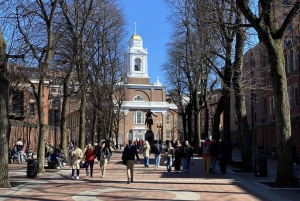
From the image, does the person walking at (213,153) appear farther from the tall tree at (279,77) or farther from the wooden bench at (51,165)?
the wooden bench at (51,165)

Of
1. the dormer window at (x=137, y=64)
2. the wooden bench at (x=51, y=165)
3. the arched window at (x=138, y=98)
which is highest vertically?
the dormer window at (x=137, y=64)

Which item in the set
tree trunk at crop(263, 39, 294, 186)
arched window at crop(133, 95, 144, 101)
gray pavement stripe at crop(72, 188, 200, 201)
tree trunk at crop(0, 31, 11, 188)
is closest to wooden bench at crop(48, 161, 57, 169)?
tree trunk at crop(0, 31, 11, 188)

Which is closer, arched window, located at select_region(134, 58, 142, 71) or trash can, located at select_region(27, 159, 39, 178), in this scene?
trash can, located at select_region(27, 159, 39, 178)

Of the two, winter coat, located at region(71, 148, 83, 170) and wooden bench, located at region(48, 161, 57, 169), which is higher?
winter coat, located at region(71, 148, 83, 170)

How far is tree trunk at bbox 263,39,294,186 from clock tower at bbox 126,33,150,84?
233 feet

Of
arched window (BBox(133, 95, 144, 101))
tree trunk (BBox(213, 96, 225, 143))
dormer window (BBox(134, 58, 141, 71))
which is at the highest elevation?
dormer window (BBox(134, 58, 141, 71))

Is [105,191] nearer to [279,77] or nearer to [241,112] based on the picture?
[279,77]

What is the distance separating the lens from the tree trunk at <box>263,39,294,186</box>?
45.1ft

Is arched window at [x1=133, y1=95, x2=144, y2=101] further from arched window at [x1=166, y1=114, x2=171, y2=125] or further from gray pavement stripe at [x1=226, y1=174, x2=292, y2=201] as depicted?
gray pavement stripe at [x1=226, y1=174, x2=292, y2=201]

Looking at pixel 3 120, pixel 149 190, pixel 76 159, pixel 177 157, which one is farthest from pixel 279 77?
pixel 3 120

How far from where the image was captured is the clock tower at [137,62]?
85312mm

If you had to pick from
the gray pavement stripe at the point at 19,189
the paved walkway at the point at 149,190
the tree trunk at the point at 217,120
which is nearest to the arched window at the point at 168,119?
the tree trunk at the point at 217,120

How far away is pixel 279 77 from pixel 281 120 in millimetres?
1568

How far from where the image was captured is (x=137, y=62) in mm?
87875
